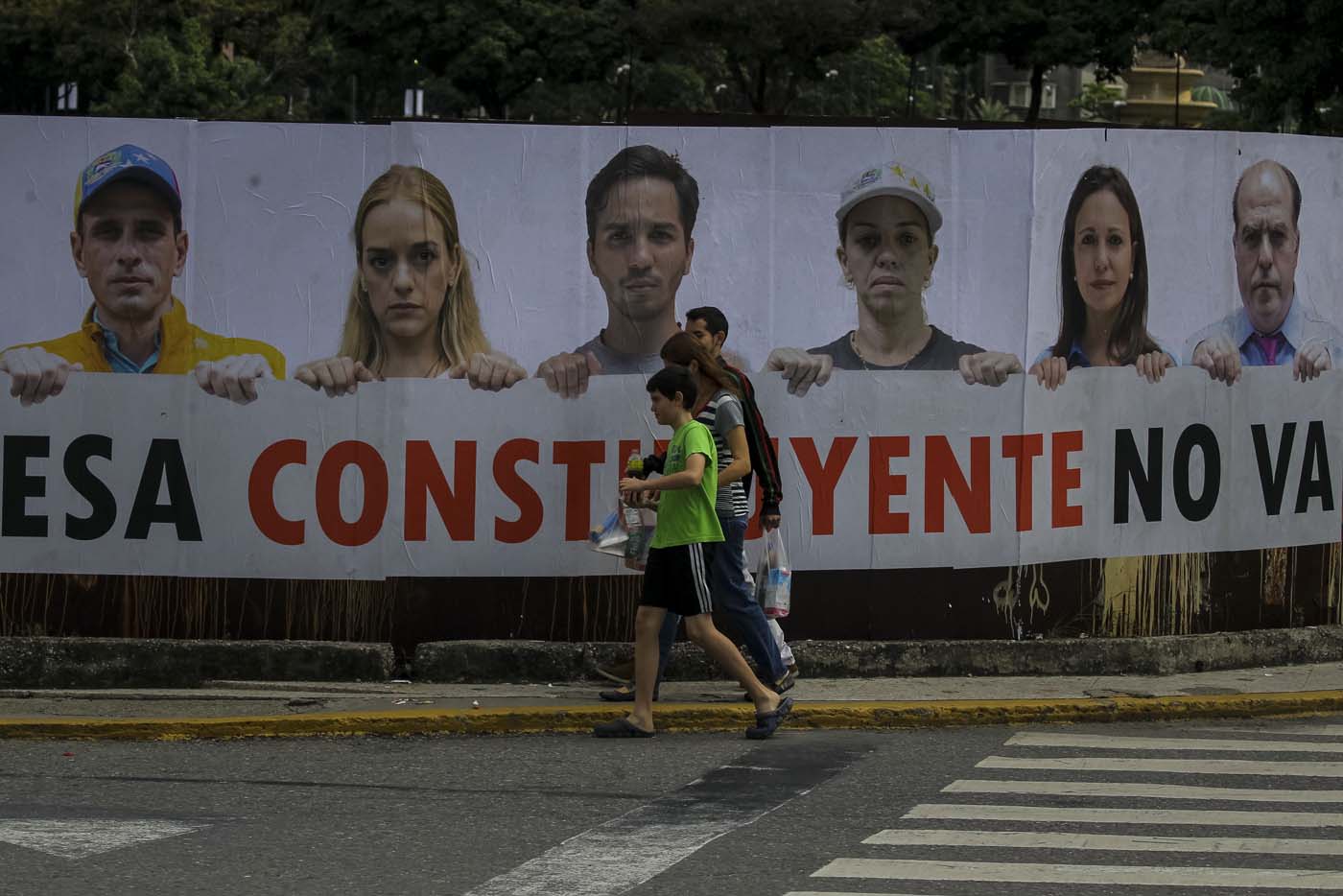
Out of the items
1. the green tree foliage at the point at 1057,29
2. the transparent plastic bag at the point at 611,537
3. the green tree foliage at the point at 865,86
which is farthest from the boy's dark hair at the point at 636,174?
the green tree foliage at the point at 865,86

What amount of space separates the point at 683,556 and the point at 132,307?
123 inches

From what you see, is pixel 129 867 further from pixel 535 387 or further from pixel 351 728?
pixel 535 387

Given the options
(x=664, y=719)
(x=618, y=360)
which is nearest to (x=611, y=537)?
(x=664, y=719)

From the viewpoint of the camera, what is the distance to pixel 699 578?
869 centimetres

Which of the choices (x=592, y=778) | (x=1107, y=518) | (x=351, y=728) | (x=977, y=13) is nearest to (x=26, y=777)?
(x=351, y=728)

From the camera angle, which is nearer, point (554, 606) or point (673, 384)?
point (673, 384)

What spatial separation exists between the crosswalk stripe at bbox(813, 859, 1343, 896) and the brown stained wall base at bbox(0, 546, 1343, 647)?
3549 mm

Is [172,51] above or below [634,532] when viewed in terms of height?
above

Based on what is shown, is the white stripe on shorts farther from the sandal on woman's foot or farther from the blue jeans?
the sandal on woman's foot

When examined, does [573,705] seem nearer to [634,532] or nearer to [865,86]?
[634,532]

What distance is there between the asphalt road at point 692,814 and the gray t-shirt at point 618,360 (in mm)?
1998

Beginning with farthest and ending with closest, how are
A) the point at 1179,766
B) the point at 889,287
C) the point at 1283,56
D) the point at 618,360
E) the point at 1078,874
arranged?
the point at 1283,56
the point at 889,287
the point at 618,360
the point at 1179,766
the point at 1078,874

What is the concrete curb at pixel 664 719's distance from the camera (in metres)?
8.86

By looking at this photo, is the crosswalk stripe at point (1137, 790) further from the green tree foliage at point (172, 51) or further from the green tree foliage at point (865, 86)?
the green tree foliage at point (865, 86)
